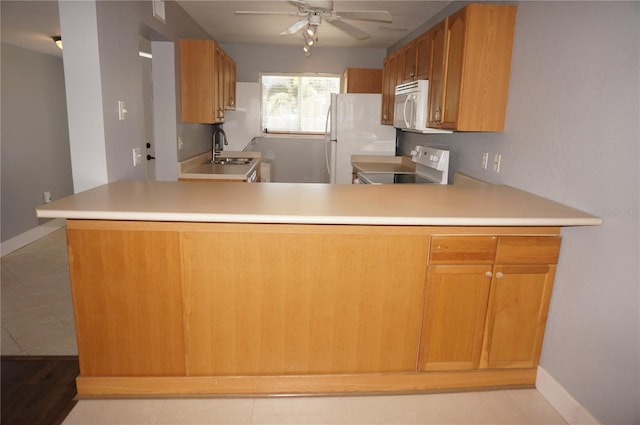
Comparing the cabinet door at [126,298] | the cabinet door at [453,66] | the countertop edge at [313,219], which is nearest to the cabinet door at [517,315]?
the countertop edge at [313,219]

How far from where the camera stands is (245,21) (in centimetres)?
443

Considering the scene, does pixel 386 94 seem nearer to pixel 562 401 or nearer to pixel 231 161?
pixel 231 161

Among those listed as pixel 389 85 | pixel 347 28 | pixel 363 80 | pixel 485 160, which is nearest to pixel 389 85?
pixel 389 85

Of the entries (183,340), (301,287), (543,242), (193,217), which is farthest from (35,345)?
(543,242)

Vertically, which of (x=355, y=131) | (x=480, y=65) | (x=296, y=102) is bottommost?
(x=355, y=131)

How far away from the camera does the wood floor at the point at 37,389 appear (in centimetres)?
187

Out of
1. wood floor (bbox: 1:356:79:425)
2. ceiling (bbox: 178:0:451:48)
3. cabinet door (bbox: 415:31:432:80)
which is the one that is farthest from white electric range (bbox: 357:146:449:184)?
wood floor (bbox: 1:356:79:425)

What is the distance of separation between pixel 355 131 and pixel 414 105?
63.3 inches

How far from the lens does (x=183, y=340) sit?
1.98 m

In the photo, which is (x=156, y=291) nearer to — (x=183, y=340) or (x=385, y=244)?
(x=183, y=340)

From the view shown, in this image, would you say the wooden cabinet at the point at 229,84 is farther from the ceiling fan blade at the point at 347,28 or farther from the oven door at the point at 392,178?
the oven door at the point at 392,178

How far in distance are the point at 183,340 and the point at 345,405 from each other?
2.70 ft

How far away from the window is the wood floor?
439cm

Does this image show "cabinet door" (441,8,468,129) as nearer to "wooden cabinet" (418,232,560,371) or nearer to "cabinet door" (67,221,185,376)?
"wooden cabinet" (418,232,560,371)
